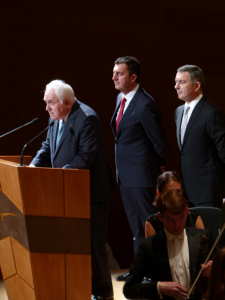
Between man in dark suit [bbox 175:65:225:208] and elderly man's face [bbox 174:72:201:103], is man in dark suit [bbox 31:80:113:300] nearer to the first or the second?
man in dark suit [bbox 175:65:225:208]

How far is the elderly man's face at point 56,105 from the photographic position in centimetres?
255

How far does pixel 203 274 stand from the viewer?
1.51 meters

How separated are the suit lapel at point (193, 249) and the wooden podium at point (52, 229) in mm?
671

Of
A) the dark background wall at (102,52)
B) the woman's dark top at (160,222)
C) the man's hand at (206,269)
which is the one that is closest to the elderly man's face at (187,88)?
the woman's dark top at (160,222)

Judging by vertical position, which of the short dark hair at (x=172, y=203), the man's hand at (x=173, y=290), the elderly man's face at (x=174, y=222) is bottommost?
the man's hand at (x=173, y=290)

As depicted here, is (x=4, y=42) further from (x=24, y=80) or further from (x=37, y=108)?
(x=37, y=108)

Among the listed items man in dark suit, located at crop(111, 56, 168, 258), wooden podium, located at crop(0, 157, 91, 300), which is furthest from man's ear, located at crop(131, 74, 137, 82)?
wooden podium, located at crop(0, 157, 91, 300)

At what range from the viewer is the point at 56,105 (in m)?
2.55

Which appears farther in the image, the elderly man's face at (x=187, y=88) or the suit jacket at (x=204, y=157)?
the elderly man's face at (x=187, y=88)

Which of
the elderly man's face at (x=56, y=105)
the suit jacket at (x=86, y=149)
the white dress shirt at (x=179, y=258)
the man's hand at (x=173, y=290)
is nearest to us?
the man's hand at (x=173, y=290)

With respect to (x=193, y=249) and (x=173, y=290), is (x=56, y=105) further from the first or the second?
(x=173, y=290)

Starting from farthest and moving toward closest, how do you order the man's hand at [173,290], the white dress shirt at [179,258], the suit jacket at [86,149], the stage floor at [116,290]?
the stage floor at [116,290]
the suit jacket at [86,149]
the white dress shirt at [179,258]
the man's hand at [173,290]

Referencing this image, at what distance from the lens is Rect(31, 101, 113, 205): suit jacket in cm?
245

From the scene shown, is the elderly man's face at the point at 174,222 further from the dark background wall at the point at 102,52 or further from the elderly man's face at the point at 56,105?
the dark background wall at the point at 102,52
